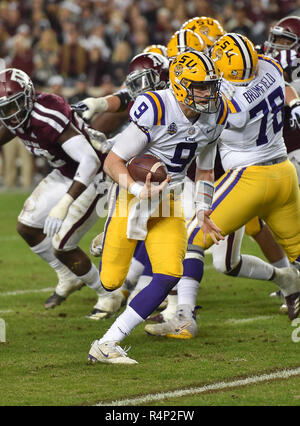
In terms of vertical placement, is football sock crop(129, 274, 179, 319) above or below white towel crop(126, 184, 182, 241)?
below

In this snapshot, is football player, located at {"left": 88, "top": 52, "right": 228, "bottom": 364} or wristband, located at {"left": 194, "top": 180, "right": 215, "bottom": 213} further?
wristband, located at {"left": 194, "top": 180, "right": 215, "bottom": 213}

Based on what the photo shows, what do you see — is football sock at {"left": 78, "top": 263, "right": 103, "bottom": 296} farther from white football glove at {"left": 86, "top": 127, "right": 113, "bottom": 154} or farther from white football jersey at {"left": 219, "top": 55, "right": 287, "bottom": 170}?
white football jersey at {"left": 219, "top": 55, "right": 287, "bottom": 170}

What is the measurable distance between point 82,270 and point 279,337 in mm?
1449

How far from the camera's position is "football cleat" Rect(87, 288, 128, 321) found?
5.65 metres

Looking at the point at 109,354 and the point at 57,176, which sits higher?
the point at 57,176

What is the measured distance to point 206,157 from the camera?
4.63 m

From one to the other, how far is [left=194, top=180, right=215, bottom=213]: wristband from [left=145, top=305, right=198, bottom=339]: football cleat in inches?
30.5

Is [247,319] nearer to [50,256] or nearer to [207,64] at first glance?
[50,256]

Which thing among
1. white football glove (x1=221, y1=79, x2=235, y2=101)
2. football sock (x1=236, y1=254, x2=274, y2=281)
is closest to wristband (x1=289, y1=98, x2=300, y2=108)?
white football glove (x1=221, y1=79, x2=235, y2=101)

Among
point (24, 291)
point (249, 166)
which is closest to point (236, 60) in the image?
point (249, 166)

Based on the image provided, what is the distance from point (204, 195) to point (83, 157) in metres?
1.10

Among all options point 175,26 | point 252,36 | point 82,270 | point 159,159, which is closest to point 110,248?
point 159,159

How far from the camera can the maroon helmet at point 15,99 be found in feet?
17.6
